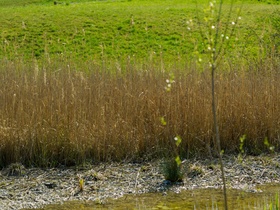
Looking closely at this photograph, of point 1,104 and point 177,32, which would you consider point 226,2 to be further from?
point 1,104

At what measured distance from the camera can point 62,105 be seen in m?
8.39

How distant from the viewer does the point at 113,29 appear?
22688mm

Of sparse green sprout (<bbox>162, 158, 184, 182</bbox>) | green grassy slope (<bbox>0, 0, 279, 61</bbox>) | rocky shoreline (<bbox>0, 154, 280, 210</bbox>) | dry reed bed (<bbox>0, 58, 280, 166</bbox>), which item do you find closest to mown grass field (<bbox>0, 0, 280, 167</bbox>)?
dry reed bed (<bbox>0, 58, 280, 166</bbox>)

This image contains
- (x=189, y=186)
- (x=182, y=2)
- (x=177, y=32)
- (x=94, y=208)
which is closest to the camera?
(x=94, y=208)

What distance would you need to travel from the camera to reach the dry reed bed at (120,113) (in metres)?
8.20

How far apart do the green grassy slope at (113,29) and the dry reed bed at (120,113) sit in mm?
10399

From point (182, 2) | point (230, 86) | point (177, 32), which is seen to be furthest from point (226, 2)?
point (230, 86)

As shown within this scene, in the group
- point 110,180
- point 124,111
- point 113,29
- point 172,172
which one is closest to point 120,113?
point 124,111

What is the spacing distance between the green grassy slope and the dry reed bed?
10399 millimetres

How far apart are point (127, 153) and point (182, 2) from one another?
21562 mm

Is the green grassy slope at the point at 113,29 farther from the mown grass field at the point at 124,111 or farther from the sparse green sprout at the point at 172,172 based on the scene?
the sparse green sprout at the point at 172,172

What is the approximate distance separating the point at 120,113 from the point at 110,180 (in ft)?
3.84

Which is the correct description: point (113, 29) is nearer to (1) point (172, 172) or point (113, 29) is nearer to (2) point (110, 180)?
(2) point (110, 180)

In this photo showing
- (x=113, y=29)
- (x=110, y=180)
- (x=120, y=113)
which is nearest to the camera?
(x=110, y=180)
